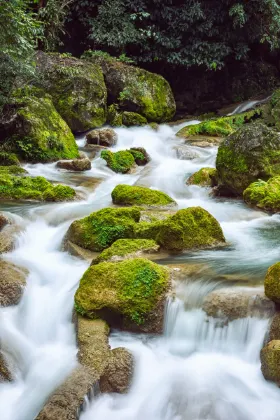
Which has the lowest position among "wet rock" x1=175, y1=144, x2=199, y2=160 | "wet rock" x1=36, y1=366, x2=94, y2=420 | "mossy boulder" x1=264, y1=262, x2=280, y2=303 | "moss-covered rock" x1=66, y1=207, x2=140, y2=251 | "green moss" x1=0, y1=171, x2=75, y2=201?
"wet rock" x1=175, y1=144, x2=199, y2=160

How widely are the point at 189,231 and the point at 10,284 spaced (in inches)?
104

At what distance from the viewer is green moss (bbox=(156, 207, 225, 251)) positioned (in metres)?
6.46

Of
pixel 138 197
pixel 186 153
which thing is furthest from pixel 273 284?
pixel 186 153

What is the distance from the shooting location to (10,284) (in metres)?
5.65

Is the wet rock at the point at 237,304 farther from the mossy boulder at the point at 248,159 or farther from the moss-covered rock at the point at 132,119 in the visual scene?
the moss-covered rock at the point at 132,119

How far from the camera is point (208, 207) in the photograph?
952 centimetres

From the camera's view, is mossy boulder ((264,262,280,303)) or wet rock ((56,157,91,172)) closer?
mossy boulder ((264,262,280,303))

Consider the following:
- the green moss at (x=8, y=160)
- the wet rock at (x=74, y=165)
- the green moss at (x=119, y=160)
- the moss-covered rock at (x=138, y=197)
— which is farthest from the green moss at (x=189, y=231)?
the green moss at (x=8, y=160)

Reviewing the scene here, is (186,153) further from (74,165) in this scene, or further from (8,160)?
(8,160)

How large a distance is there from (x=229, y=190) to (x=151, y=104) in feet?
28.6

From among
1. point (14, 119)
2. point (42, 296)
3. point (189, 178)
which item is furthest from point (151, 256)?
point (14, 119)

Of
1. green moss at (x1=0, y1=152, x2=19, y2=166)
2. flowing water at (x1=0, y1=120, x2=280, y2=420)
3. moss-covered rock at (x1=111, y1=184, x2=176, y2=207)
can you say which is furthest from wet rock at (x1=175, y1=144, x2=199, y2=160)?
flowing water at (x1=0, y1=120, x2=280, y2=420)

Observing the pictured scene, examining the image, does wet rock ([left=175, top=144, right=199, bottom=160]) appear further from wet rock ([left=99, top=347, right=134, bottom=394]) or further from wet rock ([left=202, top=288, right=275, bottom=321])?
wet rock ([left=99, top=347, right=134, bottom=394])

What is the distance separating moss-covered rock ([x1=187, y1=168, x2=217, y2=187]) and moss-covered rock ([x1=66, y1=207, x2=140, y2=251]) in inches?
176
